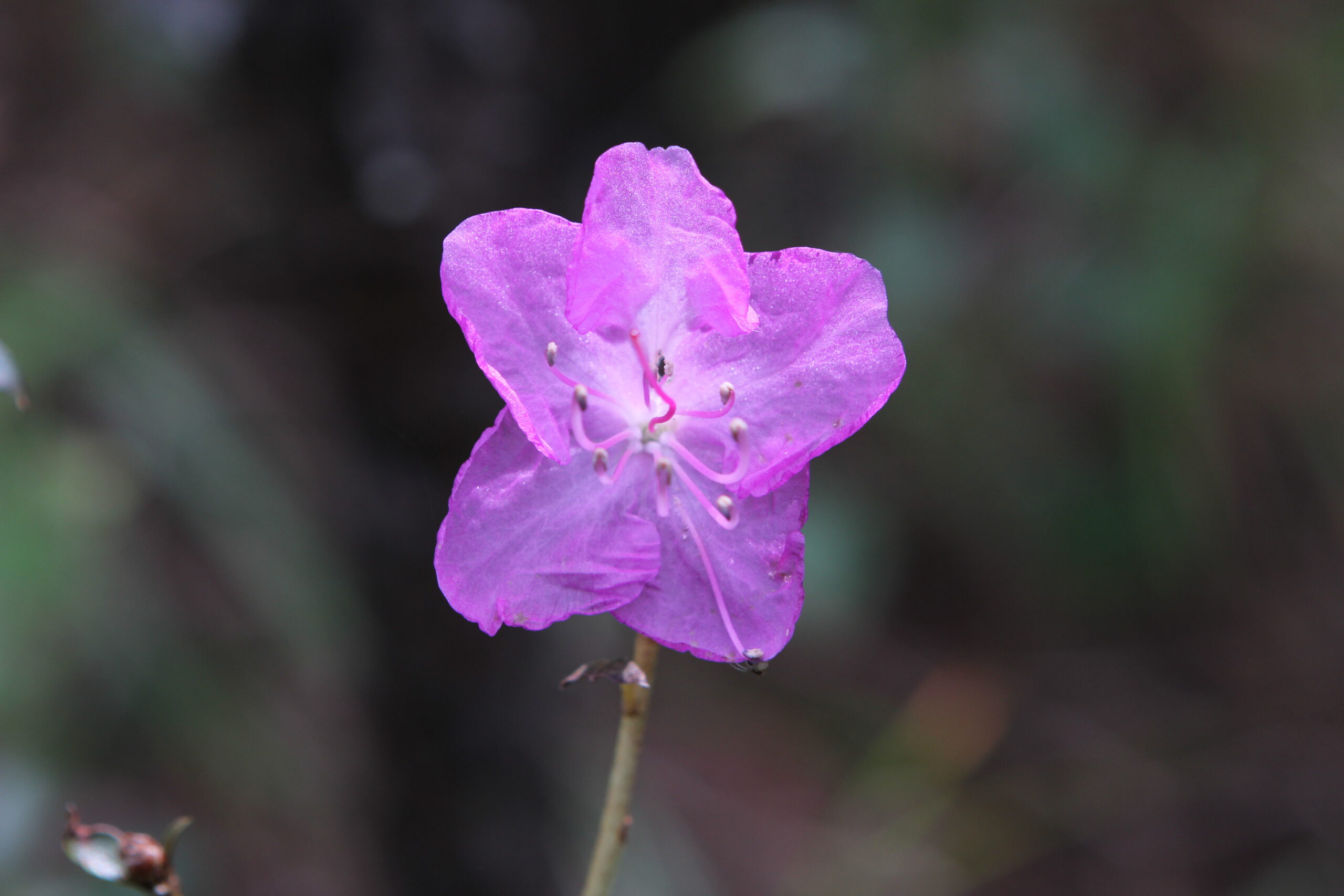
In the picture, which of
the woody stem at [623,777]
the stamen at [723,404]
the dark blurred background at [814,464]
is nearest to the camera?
the woody stem at [623,777]

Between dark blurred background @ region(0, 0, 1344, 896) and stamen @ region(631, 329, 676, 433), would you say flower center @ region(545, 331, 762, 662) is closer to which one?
stamen @ region(631, 329, 676, 433)

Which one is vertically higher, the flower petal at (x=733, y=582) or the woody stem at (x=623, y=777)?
the flower petal at (x=733, y=582)

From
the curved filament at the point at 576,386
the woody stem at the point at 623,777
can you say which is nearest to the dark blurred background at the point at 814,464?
the curved filament at the point at 576,386

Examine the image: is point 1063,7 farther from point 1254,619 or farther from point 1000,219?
point 1254,619

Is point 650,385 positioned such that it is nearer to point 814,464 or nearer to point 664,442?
point 664,442

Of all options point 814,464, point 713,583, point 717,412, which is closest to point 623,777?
point 713,583

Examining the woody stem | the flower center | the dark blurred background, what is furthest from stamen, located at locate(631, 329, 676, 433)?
the dark blurred background

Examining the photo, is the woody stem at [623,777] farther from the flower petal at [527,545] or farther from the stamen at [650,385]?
the stamen at [650,385]

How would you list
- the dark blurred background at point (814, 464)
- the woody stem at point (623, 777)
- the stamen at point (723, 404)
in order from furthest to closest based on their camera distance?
1. the dark blurred background at point (814, 464)
2. the stamen at point (723, 404)
3. the woody stem at point (623, 777)
